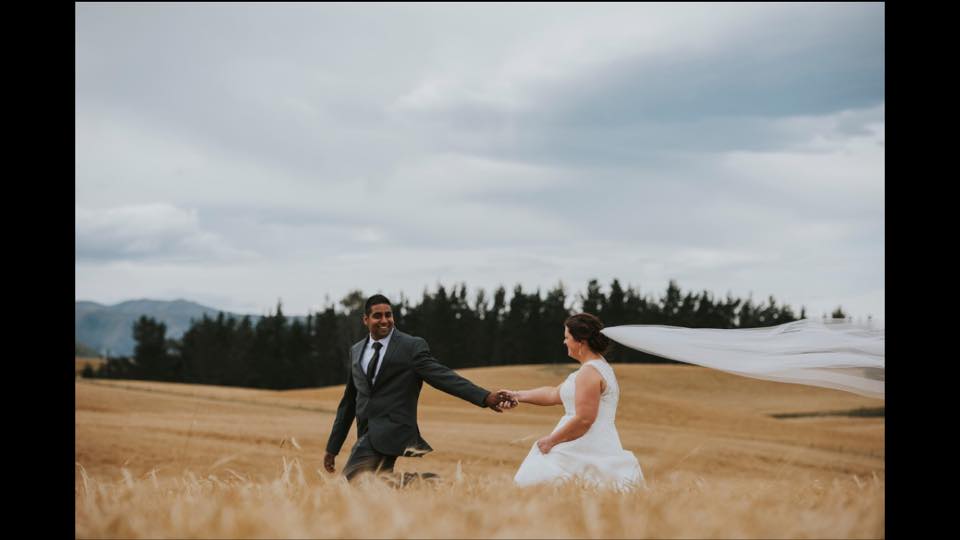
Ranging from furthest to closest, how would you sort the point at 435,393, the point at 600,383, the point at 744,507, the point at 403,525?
the point at 435,393, the point at 600,383, the point at 744,507, the point at 403,525

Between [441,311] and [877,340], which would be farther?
[441,311]

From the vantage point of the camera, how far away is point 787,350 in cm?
809

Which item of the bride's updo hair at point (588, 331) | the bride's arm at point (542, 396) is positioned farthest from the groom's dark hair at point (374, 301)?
the bride's updo hair at point (588, 331)

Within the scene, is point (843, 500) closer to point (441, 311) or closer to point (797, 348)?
point (797, 348)

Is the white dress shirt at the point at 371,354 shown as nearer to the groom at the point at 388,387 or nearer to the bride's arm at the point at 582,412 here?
the groom at the point at 388,387

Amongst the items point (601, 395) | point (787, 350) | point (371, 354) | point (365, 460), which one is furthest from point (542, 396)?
Result: point (787, 350)

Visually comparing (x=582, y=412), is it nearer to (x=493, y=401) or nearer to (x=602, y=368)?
(x=602, y=368)

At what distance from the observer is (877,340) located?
7.93 metres

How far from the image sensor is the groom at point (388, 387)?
6988 mm

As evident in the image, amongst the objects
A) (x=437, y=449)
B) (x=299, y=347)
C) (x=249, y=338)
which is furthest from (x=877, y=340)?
(x=249, y=338)

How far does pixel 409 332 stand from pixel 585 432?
74918 millimetres

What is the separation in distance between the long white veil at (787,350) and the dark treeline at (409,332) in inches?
2659

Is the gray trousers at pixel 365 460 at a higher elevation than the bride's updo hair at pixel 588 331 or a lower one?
lower
